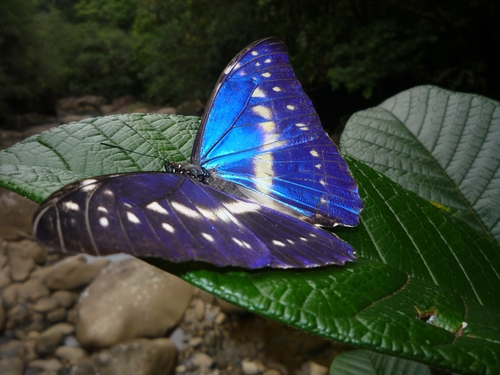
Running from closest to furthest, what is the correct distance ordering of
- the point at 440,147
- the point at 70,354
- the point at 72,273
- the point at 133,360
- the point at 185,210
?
1. the point at 185,210
2. the point at 440,147
3. the point at 133,360
4. the point at 70,354
5. the point at 72,273

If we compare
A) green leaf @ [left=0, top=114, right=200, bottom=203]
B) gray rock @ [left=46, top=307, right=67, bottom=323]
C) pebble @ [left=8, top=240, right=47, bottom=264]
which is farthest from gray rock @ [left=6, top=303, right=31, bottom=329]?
green leaf @ [left=0, top=114, right=200, bottom=203]

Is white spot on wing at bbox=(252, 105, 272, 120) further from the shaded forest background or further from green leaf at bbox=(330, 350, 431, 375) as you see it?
the shaded forest background

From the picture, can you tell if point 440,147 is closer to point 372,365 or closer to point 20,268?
point 372,365

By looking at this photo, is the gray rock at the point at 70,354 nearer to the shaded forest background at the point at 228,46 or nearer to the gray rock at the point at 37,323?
the gray rock at the point at 37,323

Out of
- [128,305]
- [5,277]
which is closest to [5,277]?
[5,277]

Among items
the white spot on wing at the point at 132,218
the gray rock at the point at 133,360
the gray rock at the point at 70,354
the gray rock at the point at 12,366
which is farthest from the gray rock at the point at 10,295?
the white spot on wing at the point at 132,218

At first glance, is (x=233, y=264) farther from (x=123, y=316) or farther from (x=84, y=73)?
(x=84, y=73)
